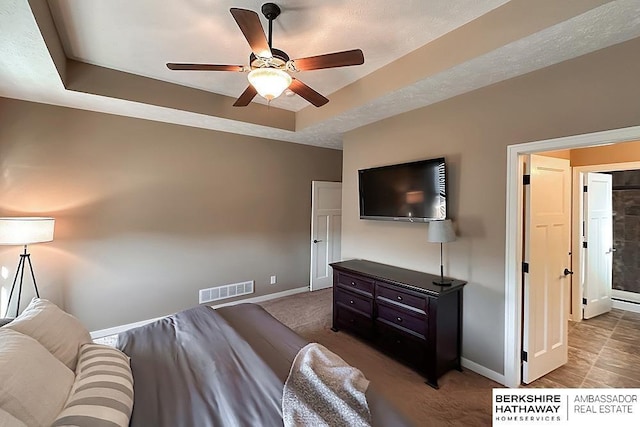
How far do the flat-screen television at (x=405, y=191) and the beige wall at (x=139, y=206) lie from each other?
1726mm

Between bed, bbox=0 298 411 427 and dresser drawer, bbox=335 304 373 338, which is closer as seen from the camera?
bed, bbox=0 298 411 427

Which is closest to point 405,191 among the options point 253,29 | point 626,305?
point 253,29

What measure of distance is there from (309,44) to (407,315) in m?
2.56

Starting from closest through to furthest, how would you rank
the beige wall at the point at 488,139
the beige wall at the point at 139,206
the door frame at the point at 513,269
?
the beige wall at the point at 488,139, the door frame at the point at 513,269, the beige wall at the point at 139,206

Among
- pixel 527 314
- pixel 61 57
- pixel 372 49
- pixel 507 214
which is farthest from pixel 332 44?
pixel 527 314

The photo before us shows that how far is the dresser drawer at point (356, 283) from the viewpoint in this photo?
120 inches

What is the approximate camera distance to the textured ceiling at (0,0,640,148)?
1805mm

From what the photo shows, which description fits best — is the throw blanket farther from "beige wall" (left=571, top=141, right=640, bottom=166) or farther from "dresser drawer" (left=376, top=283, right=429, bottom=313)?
"beige wall" (left=571, top=141, right=640, bottom=166)

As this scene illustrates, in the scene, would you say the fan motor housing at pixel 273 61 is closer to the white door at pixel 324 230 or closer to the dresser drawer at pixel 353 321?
the dresser drawer at pixel 353 321

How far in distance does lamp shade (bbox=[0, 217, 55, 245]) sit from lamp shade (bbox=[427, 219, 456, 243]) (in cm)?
363

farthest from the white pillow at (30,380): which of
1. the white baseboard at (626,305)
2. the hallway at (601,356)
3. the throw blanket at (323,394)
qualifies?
the white baseboard at (626,305)

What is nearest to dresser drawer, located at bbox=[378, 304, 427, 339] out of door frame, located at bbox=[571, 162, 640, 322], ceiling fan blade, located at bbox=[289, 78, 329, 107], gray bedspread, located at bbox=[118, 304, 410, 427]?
gray bedspread, located at bbox=[118, 304, 410, 427]

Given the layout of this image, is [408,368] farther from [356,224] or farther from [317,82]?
[317,82]

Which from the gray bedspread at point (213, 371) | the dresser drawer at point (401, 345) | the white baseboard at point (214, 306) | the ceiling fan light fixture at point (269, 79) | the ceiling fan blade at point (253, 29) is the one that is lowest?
the white baseboard at point (214, 306)
